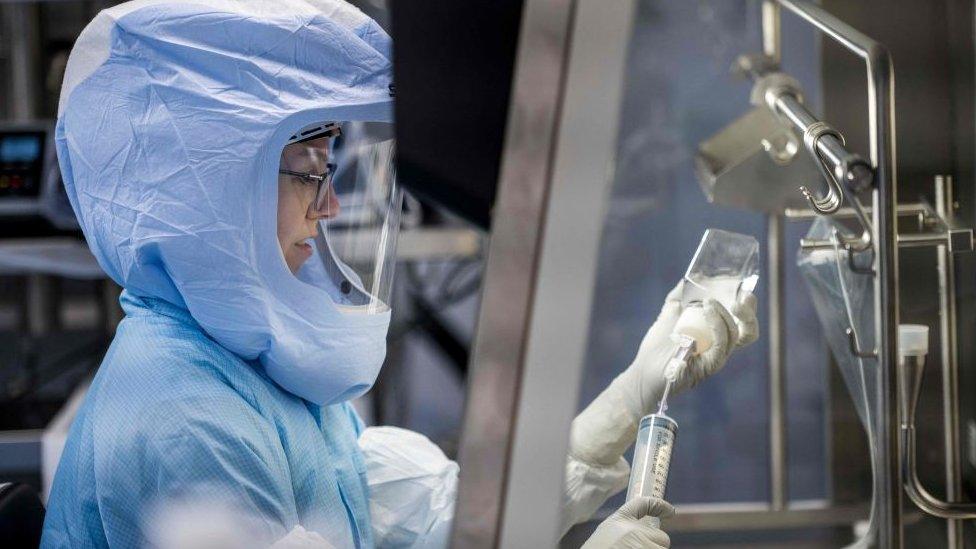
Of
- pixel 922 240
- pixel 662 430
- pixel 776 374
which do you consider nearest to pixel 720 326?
pixel 662 430

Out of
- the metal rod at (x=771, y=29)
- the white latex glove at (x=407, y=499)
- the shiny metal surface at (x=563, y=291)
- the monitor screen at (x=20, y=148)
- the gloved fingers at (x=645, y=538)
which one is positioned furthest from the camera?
the monitor screen at (x=20, y=148)

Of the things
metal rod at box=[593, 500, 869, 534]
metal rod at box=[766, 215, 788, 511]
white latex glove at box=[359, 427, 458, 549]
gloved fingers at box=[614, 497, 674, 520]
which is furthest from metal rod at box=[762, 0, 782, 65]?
gloved fingers at box=[614, 497, 674, 520]

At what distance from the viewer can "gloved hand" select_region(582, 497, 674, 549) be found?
0.86 metres

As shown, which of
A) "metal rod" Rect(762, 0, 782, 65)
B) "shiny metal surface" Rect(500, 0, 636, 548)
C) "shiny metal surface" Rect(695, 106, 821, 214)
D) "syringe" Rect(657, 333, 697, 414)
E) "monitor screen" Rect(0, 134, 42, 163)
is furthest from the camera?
"monitor screen" Rect(0, 134, 42, 163)

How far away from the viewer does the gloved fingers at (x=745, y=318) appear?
1.01 meters

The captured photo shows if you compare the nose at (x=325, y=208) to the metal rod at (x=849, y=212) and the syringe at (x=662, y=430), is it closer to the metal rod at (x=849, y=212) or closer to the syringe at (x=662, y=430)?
the syringe at (x=662, y=430)

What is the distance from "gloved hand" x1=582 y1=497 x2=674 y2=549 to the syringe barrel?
0.08ft

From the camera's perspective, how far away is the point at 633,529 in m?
0.87

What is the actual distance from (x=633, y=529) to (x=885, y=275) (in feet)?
1.39

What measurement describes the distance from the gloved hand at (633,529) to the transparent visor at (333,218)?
47cm

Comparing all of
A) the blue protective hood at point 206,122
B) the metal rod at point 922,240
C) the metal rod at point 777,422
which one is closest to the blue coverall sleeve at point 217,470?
the blue protective hood at point 206,122

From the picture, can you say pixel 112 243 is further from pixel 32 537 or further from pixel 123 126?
pixel 32 537

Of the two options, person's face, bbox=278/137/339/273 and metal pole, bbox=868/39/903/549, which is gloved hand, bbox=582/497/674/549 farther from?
person's face, bbox=278/137/339/273

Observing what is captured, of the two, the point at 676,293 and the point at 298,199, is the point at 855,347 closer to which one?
the point at 676,293
